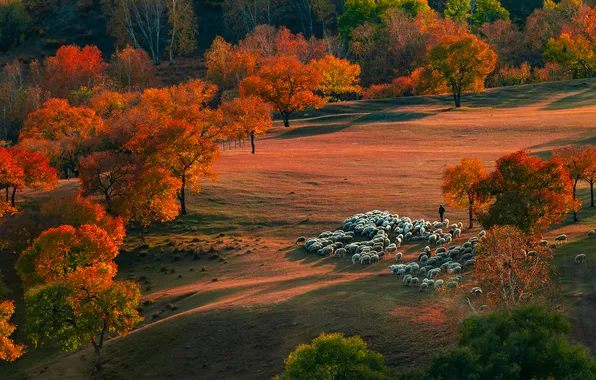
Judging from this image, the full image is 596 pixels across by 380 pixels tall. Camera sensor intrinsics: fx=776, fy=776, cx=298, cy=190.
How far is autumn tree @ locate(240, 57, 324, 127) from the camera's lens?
13500 centimetres

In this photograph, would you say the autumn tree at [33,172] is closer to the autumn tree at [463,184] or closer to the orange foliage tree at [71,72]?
the autumn tree at [463,184]

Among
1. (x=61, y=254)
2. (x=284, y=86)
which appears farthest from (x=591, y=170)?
(x=284, y=86)

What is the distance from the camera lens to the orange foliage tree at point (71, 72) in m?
170

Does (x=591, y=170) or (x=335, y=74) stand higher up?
(x=335, y=74)

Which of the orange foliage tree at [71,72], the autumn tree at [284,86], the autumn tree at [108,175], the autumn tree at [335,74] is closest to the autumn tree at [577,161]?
the autumn tree at [108,175]

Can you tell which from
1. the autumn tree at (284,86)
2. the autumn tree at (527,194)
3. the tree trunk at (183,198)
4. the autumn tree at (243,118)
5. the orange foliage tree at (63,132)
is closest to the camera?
the autumn tree at (527,194)

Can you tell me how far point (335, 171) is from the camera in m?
102

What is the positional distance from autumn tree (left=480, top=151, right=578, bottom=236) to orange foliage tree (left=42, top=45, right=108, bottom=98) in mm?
117325

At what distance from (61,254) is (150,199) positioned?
17.2 meters

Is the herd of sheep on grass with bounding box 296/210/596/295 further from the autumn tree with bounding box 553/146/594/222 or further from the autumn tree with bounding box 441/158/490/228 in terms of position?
the autumn tree with bounding box 553/146/594/222

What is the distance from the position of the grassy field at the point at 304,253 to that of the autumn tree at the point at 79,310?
1.69 m

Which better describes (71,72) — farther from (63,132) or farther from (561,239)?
(561,239)

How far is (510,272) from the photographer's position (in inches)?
1811

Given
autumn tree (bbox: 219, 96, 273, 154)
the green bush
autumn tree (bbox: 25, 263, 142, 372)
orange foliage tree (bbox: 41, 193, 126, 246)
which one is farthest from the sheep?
autumn tree (bbox: 219, 96, 273, 154)
